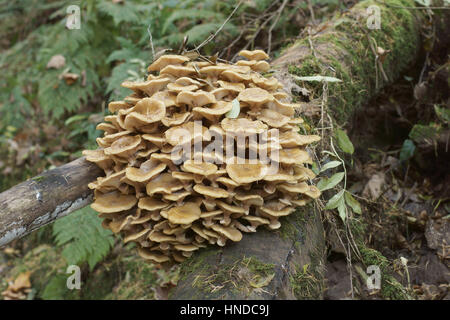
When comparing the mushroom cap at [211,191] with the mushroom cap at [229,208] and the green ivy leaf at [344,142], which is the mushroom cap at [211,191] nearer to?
the mushroom cap at [229,208]

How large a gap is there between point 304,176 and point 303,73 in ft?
5.00

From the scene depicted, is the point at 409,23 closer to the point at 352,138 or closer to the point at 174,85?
the point at 352,138

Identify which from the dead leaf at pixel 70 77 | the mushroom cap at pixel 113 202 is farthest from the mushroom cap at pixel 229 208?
the dead leaf at pixel 70 77

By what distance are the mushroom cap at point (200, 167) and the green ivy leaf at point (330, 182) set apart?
40.2 inches

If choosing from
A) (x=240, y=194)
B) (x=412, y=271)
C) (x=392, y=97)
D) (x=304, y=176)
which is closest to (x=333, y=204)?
(x=304, y=176)

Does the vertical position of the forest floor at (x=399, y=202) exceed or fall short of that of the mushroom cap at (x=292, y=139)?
it falls short

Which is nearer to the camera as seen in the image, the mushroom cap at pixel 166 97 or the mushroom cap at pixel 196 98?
the mushroom cap at pixel 196 98

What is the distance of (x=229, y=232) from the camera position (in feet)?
7.66

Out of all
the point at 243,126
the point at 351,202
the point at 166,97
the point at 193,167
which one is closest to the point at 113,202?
the point at 193,167

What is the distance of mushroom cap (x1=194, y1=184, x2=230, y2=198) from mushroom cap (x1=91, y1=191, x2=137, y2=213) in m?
0.58

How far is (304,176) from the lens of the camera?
2.49 m

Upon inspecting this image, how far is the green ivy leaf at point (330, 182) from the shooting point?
2.85m

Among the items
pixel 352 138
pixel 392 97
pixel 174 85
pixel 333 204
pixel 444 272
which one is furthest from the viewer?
pixel 392 97

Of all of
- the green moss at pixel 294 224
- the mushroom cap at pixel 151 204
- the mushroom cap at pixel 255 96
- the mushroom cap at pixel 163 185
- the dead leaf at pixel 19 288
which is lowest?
the dead leaf at pixel 19 288
